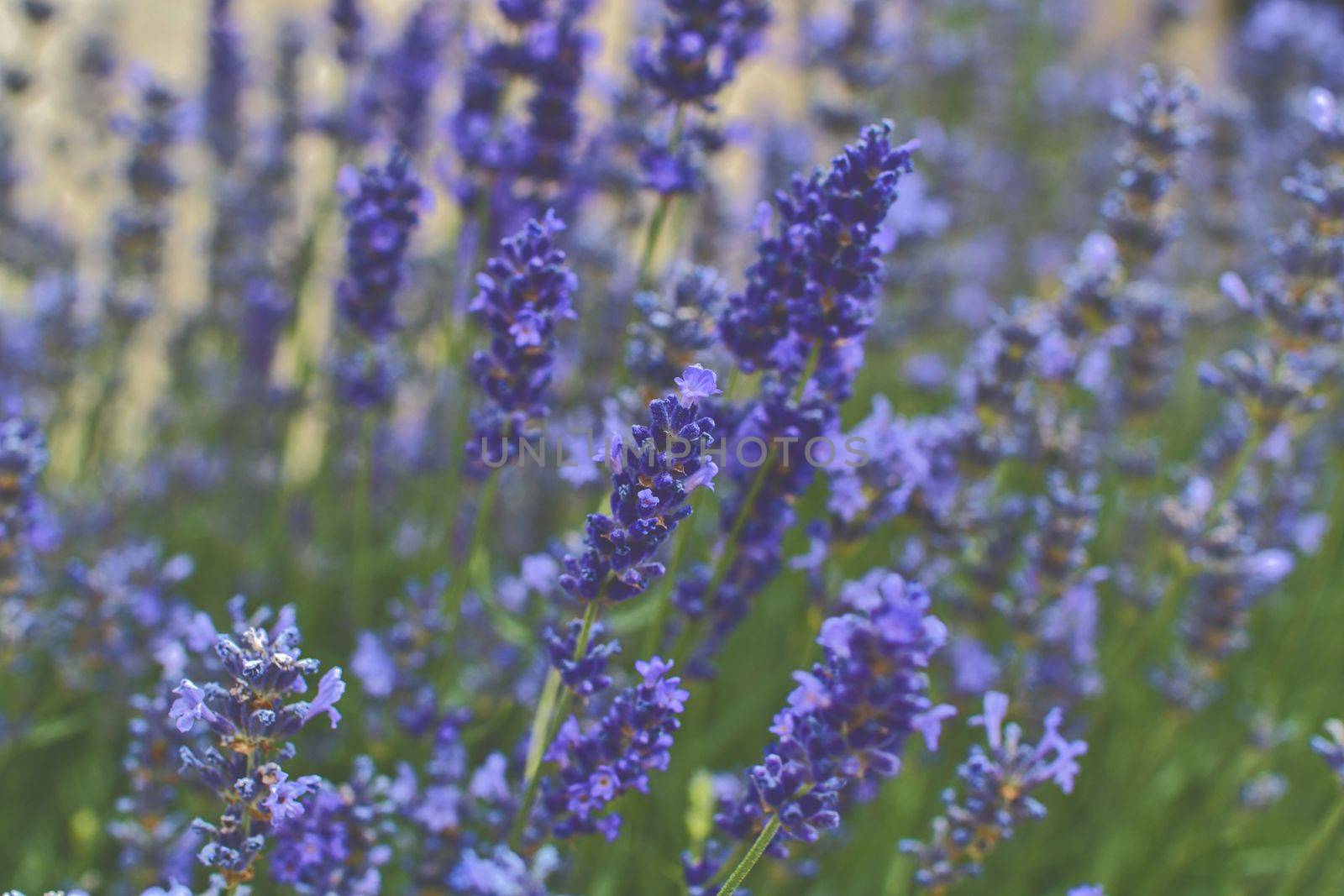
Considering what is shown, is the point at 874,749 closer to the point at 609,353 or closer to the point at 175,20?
the point at 609,353

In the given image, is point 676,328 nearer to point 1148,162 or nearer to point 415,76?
point 1148,162

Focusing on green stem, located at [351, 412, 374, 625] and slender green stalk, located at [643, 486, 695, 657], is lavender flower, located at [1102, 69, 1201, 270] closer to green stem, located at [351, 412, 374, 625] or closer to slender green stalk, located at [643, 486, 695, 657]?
slender green stalk, located at [643, 486, 695, 657]

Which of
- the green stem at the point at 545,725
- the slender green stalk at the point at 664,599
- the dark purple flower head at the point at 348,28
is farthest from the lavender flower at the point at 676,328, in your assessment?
the dark purple flower head at the point at 348,28

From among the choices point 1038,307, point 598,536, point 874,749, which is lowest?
point 874,749

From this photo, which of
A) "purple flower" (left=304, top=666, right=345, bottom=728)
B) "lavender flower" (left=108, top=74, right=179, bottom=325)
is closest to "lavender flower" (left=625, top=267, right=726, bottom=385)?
"purple flower" (left=304, top=666, right=345, bottom=728)

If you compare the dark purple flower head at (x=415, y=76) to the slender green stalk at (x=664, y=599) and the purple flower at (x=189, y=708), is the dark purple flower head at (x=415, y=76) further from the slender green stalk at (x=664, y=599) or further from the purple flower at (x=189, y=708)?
the purple flower at (x=189, y=708)

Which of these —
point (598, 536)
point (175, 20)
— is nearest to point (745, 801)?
point (598, 536)

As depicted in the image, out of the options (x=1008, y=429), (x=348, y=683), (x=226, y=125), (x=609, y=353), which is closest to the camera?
(x=1008, y=429)
